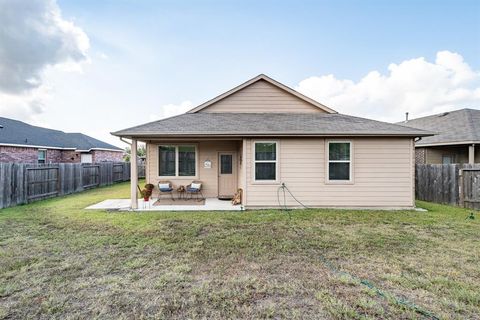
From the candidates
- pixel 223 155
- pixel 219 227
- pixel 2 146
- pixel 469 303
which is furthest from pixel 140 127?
pixel 2 146

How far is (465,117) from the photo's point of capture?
14539mm

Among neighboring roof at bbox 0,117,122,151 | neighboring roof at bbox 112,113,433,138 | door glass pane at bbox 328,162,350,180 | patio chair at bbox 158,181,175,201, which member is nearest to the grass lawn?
door glass pane at bbox 328,162,350,180

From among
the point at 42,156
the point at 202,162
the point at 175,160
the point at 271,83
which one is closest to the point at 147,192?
the point at 175,160

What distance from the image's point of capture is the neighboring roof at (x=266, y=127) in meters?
7.96

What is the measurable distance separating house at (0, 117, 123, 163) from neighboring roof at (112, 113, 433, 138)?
15.3 m

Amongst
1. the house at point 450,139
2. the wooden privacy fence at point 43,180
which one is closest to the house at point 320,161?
the wooden privacy fence at point 43,180

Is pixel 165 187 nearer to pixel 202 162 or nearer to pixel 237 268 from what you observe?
pixel 202 162

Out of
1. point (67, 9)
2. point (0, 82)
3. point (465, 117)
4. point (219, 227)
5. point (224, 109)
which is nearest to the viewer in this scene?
point (219, 227)

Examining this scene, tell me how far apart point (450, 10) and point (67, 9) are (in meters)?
17.8

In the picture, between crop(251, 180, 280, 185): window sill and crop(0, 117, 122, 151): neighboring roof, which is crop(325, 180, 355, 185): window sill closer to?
crop(251, 180, 280, 185): window sill

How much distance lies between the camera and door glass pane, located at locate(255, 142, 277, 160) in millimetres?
8312

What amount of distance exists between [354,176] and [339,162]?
0.68 meters

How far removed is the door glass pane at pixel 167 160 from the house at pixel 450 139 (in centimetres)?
1342

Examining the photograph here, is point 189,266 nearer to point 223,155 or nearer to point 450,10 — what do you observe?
point 223,155
